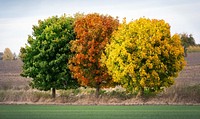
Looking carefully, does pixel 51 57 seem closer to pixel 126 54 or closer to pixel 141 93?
pixel 126 54

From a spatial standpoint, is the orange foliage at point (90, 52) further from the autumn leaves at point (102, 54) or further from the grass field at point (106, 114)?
the grass field at point (106, 114)

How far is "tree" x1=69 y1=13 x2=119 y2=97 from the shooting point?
61312mm

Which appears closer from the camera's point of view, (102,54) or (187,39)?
(102,54)

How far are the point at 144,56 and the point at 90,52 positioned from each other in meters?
6.40

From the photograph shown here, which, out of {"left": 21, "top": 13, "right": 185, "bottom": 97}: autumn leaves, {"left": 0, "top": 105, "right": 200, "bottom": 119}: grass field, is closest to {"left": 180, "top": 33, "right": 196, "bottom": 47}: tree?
{"left": 21, "top": 13, "right": 185, "bottom": 97}: autumn leaves

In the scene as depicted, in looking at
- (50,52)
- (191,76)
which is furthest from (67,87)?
(191,76)

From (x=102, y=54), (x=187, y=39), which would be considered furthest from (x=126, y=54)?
(x=187, y=39)

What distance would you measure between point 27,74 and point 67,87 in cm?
475

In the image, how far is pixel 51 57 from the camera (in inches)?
2499

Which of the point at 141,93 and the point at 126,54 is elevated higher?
the point at 126,54

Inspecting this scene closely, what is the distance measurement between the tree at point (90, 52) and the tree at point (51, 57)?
1.37 metres

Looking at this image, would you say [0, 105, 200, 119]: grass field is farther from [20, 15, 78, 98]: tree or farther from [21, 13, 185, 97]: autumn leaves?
[20, 15, 78, 98]: tree

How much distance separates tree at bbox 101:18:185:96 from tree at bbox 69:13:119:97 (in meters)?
1.54

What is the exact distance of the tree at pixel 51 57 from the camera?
2470 inches
